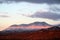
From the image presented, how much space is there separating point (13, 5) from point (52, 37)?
1.86 ft

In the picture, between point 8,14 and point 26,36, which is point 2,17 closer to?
point 8,14

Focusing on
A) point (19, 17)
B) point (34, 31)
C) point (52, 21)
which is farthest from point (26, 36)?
point (52, 21)

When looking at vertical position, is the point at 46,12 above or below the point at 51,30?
above

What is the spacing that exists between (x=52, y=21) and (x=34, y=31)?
24 cm

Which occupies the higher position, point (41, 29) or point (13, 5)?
point (13, 5)

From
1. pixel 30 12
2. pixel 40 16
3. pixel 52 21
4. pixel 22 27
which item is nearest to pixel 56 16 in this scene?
pixel 52 21

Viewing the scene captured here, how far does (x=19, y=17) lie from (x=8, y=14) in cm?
13

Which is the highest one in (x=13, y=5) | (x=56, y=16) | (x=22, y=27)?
(x=13, y=5)

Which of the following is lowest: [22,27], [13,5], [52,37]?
[52,37]

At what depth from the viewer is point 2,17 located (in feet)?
5.52

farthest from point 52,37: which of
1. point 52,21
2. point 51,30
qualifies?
point 52,21

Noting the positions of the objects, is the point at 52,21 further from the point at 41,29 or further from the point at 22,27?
the point at 22,27

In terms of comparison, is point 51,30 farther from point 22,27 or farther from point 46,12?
point 22,27

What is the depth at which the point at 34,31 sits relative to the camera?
5.51 ft
